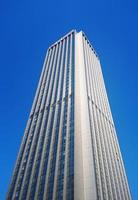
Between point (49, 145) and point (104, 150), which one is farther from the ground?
point (104, 150)

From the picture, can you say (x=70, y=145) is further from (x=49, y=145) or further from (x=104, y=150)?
(x=104, y=150)

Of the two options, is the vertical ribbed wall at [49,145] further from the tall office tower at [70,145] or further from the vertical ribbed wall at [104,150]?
the vertical ribbed wall at [104,150]

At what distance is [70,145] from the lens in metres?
68.6

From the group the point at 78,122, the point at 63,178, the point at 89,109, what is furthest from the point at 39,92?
the point at 63,178

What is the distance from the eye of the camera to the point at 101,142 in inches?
3209

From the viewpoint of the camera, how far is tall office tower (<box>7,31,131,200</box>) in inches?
2398

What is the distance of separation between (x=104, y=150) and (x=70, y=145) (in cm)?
1703

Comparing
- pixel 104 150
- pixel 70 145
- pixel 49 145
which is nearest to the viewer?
pixel 70 145

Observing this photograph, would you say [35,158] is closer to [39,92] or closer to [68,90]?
[68,90]

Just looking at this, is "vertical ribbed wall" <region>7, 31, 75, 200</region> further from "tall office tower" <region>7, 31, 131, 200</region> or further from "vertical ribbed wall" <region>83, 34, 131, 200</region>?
"vertical ribbed wall" <region>83, 34, 131, 200</region>

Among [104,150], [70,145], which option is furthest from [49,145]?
[104,150]

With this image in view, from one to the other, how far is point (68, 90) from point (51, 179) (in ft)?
132

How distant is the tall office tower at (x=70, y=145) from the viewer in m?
60.9

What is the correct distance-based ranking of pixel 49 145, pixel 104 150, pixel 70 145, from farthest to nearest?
pixel 104 150 < pixel 49 145 < pixel 70 145
